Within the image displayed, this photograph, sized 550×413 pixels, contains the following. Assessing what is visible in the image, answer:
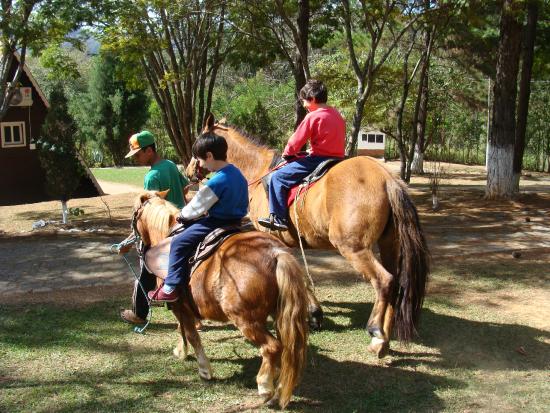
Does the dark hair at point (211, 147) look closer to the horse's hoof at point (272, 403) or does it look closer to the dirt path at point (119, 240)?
the horse's hoof at point (272, 403)

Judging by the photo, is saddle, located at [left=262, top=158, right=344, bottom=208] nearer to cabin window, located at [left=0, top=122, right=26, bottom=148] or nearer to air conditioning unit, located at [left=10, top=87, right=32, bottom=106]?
air conditioning unit, located at [left=10, top=87, right=32, bottom=106]

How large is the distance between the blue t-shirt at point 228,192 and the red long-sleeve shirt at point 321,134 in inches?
69.4

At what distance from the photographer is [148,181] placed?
5.79 metres

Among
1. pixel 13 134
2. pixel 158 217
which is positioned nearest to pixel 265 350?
pixel 158 217

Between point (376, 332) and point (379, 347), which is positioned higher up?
point (376, 332)

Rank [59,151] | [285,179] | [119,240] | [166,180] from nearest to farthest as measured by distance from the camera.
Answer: [166,180] → [285,179] → [119,240] → [59,151]

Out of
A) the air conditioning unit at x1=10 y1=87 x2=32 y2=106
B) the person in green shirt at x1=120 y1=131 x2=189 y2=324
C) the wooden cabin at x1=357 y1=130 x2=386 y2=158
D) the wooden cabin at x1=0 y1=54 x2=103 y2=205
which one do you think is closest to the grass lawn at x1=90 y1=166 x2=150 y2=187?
the wooden cabin at x1=0 y1=54 x2=103 y2=205

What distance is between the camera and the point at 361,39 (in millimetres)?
21203

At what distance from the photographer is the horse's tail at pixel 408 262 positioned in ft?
17.9

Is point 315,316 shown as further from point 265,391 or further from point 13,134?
point 13,134

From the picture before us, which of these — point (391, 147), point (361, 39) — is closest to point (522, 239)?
point (361, 39)

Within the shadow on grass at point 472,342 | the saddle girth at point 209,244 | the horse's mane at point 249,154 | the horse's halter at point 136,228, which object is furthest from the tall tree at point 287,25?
the saddle girth at point 209,244

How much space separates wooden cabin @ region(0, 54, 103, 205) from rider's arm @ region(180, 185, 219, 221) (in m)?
14.6

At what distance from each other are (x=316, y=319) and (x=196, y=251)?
204 centimetres
